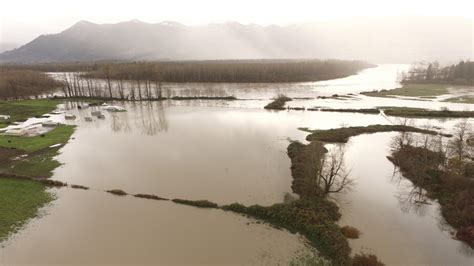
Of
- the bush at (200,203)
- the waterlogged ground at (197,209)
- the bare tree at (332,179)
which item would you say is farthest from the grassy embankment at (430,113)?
the bush at (200,203)

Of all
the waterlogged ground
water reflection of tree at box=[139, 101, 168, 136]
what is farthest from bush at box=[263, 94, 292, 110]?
water reflection of tree at box=[139, 101, 168, 136]

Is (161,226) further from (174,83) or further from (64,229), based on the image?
(174,83)

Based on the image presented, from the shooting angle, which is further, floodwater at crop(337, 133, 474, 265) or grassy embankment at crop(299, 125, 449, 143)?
grassy embankment at crop(299, 125, 449, 143)

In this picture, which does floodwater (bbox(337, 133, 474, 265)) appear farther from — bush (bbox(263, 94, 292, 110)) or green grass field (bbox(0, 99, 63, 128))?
green grass field (bbox(0, 99, 63, 128))

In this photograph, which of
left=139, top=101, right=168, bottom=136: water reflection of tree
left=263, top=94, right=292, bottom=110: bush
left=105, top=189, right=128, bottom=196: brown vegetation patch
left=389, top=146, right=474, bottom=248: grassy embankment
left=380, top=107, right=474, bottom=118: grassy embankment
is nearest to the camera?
left=389, top=146, right=474, bottom=248: grassy embankment

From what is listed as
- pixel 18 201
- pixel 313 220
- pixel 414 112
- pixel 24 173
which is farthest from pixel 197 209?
pixel 414 112

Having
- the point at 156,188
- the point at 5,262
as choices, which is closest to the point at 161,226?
the point at 156,188

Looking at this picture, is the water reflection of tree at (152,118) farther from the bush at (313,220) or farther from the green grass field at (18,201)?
the bush at (313,220)
